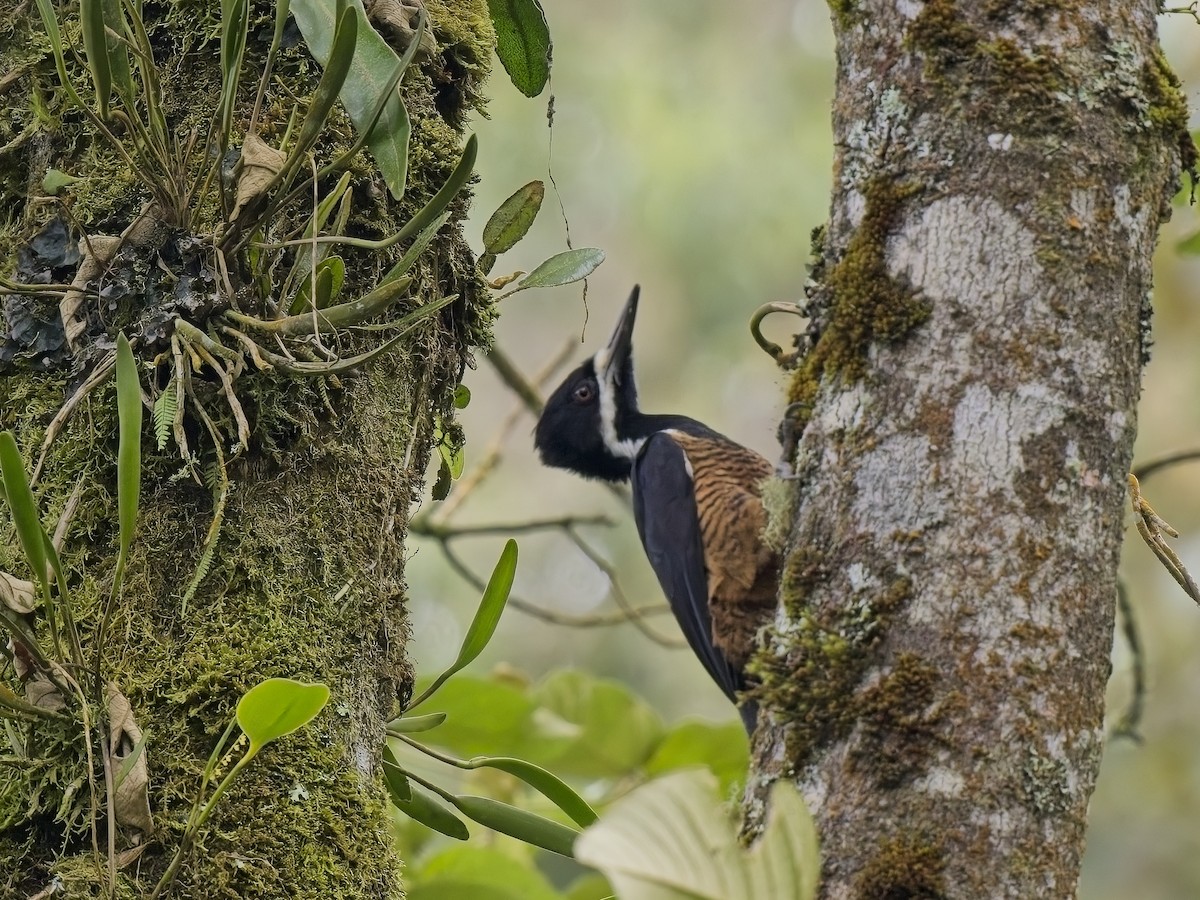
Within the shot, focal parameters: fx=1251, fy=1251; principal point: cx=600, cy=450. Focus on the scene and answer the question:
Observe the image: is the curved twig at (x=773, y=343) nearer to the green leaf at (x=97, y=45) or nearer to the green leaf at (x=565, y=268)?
the green leaf at (x=565, y=268)

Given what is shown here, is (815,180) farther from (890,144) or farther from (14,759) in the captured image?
(14,759)

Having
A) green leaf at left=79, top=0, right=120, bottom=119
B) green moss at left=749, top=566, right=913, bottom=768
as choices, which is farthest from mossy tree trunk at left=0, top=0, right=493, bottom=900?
green moss at left=749, top=566, right=913, bottom=768

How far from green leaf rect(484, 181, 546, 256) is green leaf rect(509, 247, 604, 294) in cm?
6

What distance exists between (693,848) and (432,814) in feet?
3.13

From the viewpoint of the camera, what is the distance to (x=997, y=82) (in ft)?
5.48

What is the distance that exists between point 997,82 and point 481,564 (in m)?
9.89

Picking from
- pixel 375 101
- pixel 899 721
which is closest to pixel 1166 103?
pixel 899 721

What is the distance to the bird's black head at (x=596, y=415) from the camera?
14.3ft

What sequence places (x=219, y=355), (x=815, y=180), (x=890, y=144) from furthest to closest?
(x=815, y=180) → (x=890, y=144) → (x=219, y=355)

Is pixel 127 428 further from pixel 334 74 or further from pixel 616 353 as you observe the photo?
pixel 616 353

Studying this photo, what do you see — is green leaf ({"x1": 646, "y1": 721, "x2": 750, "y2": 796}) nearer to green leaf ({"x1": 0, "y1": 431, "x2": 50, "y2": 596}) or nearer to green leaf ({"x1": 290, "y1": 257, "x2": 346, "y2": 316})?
green leaf ({"x1": 290, "y1": 257, "x2": 346, "y2": 316})

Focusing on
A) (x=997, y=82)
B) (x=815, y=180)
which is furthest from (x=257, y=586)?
(x=815, y=180)

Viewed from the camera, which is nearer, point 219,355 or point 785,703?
point 219,355

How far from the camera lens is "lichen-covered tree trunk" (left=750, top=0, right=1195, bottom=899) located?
1.46 metres
